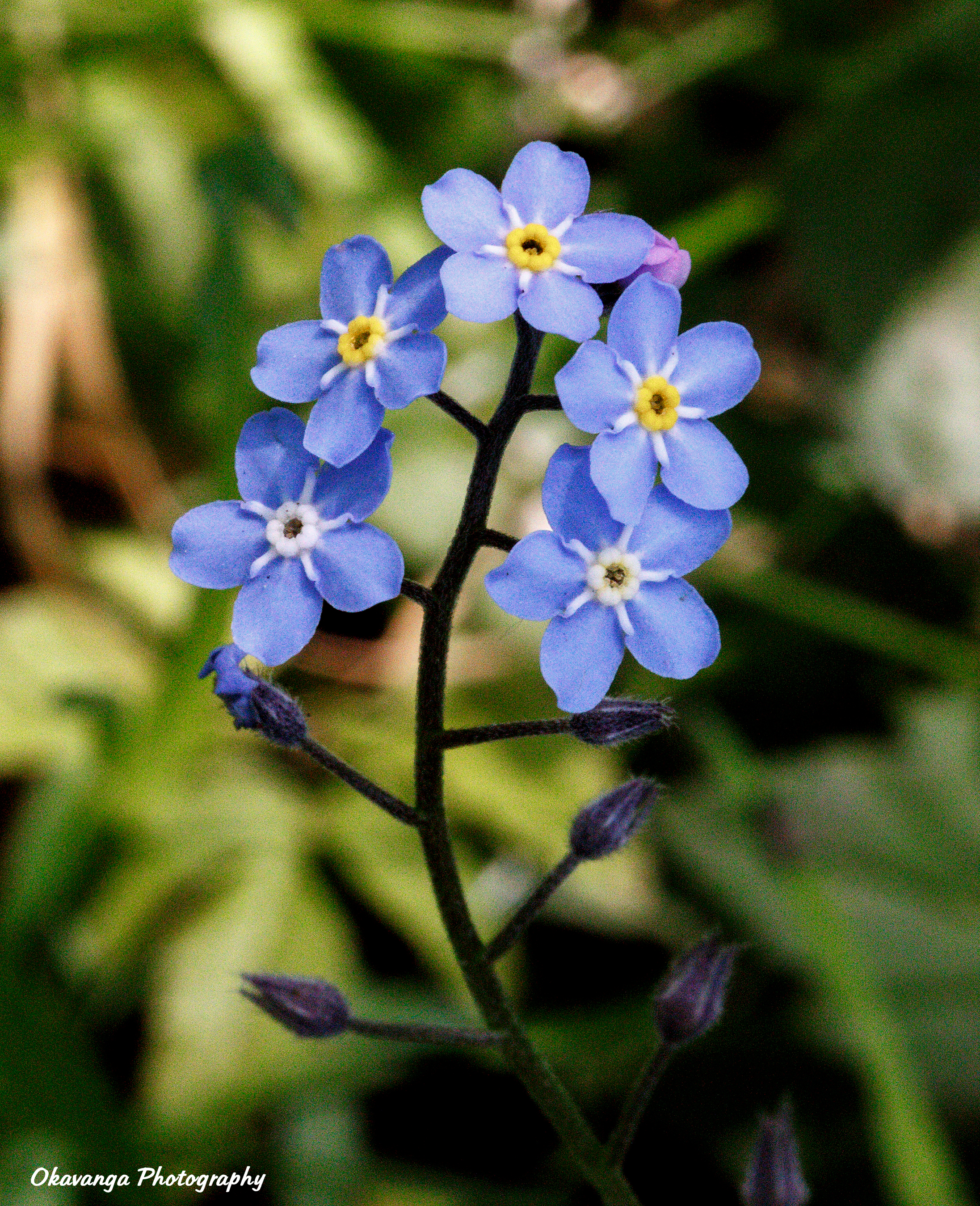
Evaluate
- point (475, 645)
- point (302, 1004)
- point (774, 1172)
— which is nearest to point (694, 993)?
point (774, 1172)

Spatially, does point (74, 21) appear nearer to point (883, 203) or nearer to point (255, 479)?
point (883, 203)

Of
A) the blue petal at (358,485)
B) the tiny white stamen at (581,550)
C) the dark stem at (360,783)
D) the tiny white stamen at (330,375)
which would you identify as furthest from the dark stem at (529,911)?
the tiny white stamen at (330,375)

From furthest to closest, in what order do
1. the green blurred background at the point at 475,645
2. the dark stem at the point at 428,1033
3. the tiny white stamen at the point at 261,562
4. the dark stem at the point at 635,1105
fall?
the green blurred background at the point at 475,645
the dark stem at the point at 635,1105
the dark stem at the point at 428,1033
the tiny white stamen at the point at 261,562

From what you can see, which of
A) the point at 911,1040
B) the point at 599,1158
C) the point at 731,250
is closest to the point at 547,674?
the point at 599,1158

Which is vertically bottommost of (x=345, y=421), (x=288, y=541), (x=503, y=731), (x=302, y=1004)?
(x=302, y=1004)

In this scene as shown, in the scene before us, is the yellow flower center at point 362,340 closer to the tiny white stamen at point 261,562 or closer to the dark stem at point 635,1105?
the tiny white stamen at point 261,562

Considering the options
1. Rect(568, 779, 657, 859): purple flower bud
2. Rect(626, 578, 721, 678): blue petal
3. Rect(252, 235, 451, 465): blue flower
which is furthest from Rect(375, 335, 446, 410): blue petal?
Rect(568, 779, 657, 859): purple flower bud

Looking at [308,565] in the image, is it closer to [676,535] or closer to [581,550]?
[581,550]
